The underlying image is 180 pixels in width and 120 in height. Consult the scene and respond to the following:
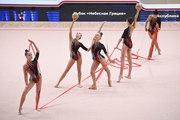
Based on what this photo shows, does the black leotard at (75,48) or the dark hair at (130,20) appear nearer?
the black leotard at (75,48)

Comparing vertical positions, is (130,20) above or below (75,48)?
above

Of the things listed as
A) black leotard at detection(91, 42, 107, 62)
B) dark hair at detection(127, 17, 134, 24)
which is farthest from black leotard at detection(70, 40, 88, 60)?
dark hair at detection(127, 17, 134, 24)

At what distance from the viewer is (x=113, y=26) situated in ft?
46.3

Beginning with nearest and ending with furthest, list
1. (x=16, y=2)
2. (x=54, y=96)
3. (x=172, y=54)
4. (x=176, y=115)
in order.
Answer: (x=176, y=115)
(x=54, y=96)
(x=172, y=54)
(x=16, y=2)

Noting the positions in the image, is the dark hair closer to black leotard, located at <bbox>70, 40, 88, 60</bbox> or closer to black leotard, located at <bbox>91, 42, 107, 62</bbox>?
black leotard, located at <bbox>91, 42, 107, 62</bbox>

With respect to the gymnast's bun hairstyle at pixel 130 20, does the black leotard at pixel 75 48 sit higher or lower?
lower

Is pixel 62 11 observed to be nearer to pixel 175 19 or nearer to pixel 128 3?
pixel 128 3

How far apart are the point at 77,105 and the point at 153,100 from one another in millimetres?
1718

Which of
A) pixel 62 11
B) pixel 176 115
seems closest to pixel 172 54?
pixel 176 115

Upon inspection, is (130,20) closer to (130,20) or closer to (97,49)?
(130,20)

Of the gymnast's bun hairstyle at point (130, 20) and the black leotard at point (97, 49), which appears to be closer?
the black leotard at point (97, 49)

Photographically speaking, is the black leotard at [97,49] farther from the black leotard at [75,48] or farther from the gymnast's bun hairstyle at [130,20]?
the gymnast's bun hairstyle at [130,20]

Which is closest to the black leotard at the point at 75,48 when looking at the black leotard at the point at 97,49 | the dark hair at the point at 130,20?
the black leotard at the point at 97,49

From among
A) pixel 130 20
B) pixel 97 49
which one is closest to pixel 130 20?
pixel 130 20
